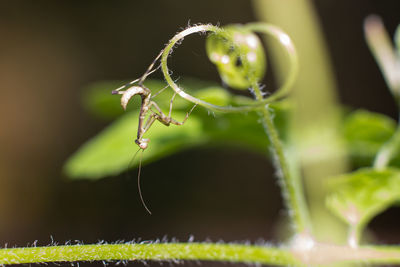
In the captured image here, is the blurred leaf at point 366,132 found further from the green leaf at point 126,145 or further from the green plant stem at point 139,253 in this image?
the green plant stem at point 139,253

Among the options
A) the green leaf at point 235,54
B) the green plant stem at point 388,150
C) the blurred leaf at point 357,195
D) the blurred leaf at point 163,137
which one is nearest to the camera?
the green leaf at point 235,54

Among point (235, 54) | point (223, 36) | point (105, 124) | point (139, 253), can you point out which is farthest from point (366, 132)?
point (105, 124)

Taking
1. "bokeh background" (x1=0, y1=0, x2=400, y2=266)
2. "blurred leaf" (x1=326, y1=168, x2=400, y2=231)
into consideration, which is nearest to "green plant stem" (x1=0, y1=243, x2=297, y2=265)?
"blurred leaf" (x1=326, y1=168, x2=400, y2=231)

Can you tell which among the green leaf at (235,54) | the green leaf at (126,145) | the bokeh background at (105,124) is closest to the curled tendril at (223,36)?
the green leaf at (235,54)

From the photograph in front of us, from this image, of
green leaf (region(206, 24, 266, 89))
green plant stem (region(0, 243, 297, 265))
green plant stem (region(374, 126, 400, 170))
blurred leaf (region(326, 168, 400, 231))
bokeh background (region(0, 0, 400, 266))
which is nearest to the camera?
green plant stem (region(0, 243, 297, 265))

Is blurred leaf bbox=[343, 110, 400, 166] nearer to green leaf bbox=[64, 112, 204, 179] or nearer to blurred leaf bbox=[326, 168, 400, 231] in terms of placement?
blurred leaf bbox=[326, 168, 400, 231]

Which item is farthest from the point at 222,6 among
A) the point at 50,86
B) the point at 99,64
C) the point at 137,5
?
the point at 50,86

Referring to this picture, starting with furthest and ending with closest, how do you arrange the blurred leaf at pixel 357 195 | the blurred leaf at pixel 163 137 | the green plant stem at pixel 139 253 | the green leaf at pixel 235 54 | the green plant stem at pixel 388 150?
the blurred leaf at pixel 163 137 → the green plant stem at pixel 388 150 → the blurred leaf at pixel 357 195 → the green leaf at pixel 235 54 → the green plant stem at pixel 139 253
